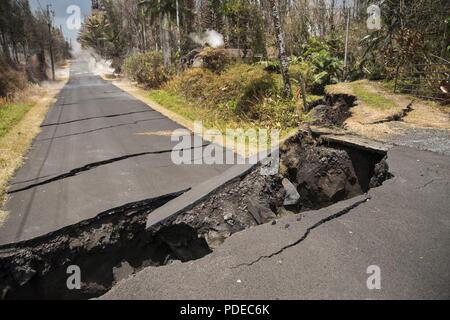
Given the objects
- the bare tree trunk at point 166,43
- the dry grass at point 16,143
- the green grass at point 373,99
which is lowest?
the dry grass at point 16,143

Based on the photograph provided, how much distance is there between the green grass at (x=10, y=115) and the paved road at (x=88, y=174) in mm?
1473

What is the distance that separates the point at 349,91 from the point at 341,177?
18.6 ft

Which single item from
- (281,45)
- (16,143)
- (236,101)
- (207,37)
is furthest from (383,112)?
(207,37)

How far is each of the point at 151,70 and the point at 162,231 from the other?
20.0 metres

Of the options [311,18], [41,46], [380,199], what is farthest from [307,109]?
[41,46]

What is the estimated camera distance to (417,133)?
22.6ft

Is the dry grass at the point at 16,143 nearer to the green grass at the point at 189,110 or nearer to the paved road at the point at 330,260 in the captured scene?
the paved road at the point at 330,260

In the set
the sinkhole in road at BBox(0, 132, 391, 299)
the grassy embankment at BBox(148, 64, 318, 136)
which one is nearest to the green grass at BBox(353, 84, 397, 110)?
the grassy embankment at BBox(148, 64, 318, 136)

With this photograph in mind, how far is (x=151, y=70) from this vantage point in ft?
75.1


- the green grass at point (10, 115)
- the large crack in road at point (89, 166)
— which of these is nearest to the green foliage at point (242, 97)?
the large crack in road at point (89, 166)

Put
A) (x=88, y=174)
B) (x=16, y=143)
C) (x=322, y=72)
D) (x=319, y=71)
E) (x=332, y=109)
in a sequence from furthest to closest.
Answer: (x=319, y=71), (x=322, y=72), (x=332, y=109), (x=16, y=143), (x=88, y=174)

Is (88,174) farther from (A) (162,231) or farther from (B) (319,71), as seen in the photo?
(B) (319,71)

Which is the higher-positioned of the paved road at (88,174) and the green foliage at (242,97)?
the green foliage at (242,97)

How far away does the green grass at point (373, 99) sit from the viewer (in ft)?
30.0
